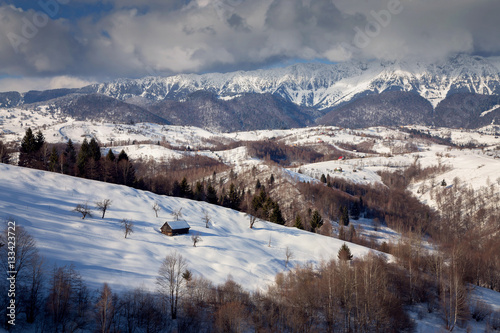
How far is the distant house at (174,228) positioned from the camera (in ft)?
194

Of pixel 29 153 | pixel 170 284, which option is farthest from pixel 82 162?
pixel 170 284

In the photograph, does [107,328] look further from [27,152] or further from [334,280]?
[27,152]

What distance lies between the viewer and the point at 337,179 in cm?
18538

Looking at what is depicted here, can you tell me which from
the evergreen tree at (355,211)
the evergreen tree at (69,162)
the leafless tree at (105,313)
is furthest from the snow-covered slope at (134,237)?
the evergreen tree at (355,211)

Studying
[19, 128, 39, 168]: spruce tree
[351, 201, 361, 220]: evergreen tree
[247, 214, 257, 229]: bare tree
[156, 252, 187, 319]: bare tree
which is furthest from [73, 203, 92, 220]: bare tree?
[351, 201, 361, 220]: evergreen tree

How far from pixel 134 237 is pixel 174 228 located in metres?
8.30

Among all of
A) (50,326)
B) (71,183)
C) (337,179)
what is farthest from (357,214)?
(50,326)

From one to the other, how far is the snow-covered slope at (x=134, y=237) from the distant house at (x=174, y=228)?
58.2 inches

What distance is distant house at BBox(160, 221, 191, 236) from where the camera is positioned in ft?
194

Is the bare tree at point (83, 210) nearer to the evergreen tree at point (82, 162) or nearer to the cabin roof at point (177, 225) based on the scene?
the cabin roof at point (177, 225)

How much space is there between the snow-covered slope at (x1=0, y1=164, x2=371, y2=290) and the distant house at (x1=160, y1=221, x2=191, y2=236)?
148 centimetres

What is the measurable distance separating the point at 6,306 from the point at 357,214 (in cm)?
13017

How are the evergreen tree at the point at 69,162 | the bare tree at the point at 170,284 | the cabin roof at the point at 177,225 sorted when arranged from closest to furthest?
1. the bare tree at the point at 170,284
2. the cabin roof at the point at 177,225
3. the evergreen tree at the point at 69,162

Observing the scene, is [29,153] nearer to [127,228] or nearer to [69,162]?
[69,162]
